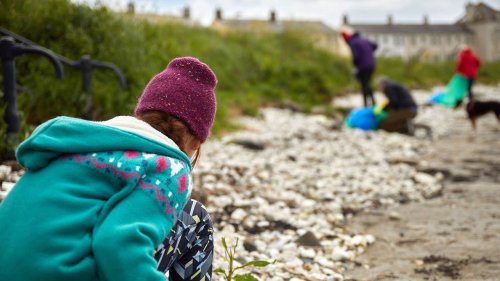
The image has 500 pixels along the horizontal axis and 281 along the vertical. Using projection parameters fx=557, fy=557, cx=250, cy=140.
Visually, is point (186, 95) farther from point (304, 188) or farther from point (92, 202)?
point (304, 188)

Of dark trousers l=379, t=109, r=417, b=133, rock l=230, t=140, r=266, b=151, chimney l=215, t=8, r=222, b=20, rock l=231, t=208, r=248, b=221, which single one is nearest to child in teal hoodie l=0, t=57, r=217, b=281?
rock l=231, t=208, r=248, b=221

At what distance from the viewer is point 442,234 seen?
4297 millimetres

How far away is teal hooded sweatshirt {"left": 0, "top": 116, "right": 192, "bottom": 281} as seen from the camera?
153cm

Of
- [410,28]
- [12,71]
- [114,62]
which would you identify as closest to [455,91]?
[114,62]

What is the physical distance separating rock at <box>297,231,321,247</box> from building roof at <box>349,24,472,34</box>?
7853 centimetres

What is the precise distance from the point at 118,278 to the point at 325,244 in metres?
2.64

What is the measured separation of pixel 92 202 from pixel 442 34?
87.0 meters

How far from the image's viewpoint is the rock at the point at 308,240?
3921 millimetres

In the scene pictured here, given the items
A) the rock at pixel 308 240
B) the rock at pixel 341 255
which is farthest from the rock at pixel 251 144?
the rock at pixel 341 255

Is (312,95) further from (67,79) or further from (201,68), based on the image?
(201,68)

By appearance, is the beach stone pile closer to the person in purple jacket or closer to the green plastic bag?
the person in purple jacket

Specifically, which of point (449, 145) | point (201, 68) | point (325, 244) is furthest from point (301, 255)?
point (449, 145)

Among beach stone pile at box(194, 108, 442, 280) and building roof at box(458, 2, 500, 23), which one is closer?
beach stone pile at box(194, 108, 442, 280)

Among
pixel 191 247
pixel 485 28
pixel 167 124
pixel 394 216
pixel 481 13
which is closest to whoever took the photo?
pixel 167 124
